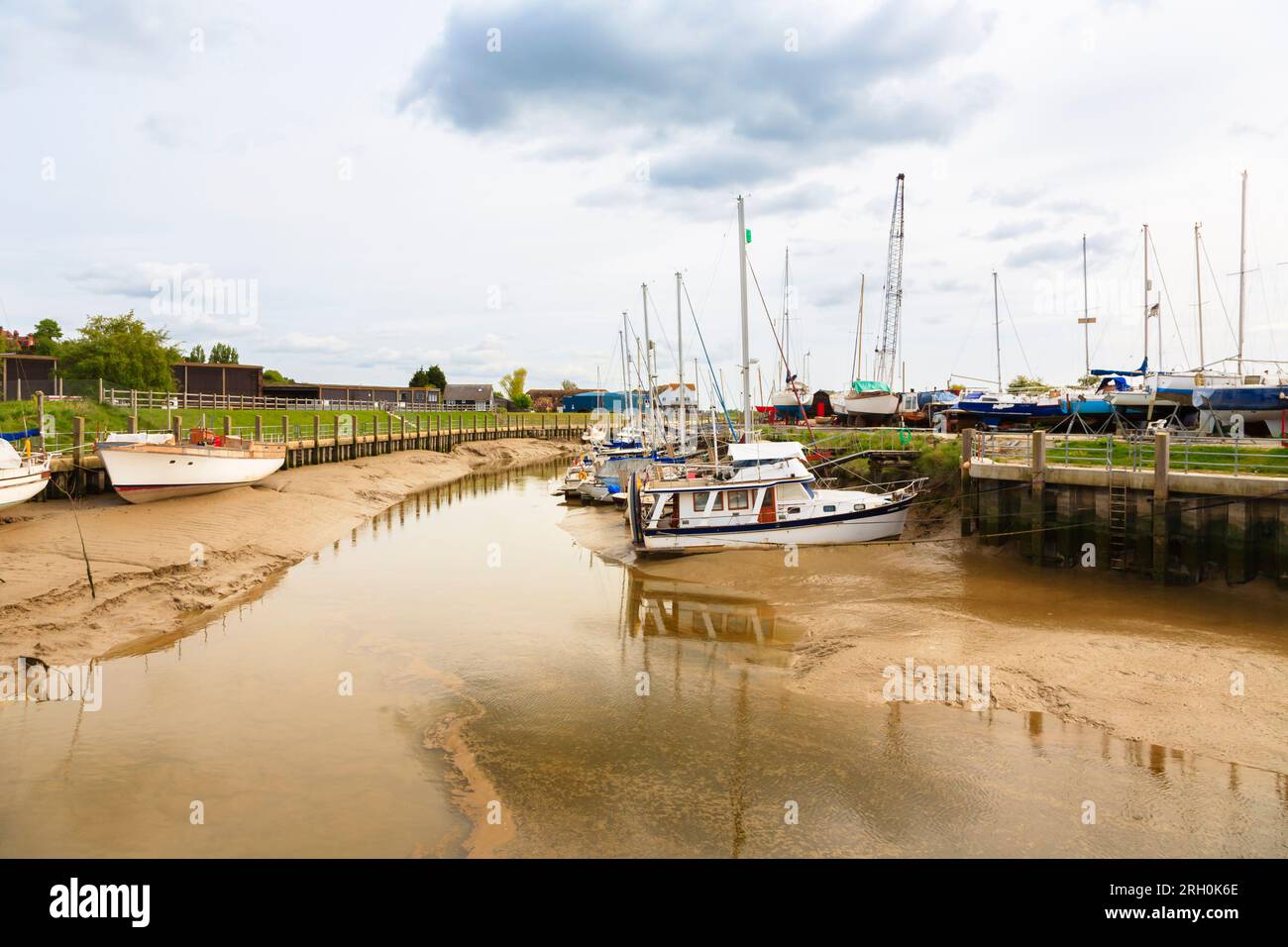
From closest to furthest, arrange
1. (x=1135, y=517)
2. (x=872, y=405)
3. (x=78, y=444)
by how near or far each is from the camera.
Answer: (x=1135, y=517)
(x=78, y=444)
(x=872, y=405)

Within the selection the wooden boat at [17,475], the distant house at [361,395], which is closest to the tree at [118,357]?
the distant house at [361,395]

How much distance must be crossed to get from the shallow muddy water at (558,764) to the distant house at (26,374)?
162 feet

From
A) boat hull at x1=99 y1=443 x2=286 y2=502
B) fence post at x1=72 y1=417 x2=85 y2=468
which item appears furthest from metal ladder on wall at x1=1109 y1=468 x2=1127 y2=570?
fence post at x1=72 y1=417 x2=85 y2=468

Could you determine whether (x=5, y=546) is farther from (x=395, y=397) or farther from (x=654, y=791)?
(x=395, y=397)

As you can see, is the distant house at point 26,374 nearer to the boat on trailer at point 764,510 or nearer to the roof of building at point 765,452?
the boat on trailer at point 764,510

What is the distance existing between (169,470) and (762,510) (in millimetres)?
23389

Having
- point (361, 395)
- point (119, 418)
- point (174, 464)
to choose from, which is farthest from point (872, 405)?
point (361, 395)

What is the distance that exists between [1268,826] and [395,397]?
10759 cm

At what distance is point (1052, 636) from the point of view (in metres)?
15.5

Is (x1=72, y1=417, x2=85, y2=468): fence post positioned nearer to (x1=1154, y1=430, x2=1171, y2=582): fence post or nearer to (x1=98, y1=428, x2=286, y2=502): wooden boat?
(x1=98, y1=428, x2=286, y2=502): wooden boat

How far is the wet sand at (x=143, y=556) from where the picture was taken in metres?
16.3

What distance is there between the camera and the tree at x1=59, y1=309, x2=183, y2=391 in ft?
175

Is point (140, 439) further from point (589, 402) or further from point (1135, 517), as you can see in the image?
point (589, 402)

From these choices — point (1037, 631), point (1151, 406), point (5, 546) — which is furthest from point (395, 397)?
point (1037, 631)
